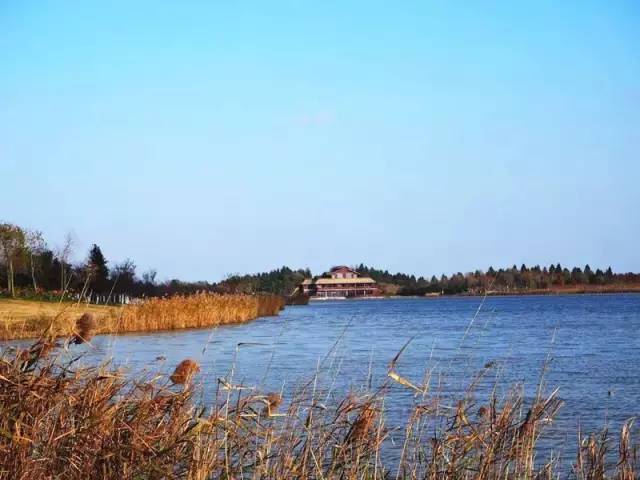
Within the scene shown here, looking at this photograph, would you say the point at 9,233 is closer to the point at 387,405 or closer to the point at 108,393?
the point at 387,405

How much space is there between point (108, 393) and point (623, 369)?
17.0 meters

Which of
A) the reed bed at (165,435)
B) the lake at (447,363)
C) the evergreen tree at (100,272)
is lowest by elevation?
the lake at (447,363)

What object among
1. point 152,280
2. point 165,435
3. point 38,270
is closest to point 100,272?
point 38,270

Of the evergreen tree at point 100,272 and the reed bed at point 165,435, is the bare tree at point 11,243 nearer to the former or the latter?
the evergreen tree at point 100,272

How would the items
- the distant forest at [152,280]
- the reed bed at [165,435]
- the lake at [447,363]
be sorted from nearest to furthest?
the reed bed at [165,435]
the lake at [447,363]
the distant forest at [152,280]

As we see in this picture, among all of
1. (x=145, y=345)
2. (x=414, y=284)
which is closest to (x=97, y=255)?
(x=145, y=345)

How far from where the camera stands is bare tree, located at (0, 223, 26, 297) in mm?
48844

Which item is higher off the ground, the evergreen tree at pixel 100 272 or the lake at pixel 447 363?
the evergreen tree at pixel 100 272

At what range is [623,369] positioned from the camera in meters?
19.7

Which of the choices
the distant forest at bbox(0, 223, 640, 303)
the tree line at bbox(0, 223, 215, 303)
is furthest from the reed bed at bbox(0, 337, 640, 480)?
the tree line at bbox(0, 223, 215, 303)

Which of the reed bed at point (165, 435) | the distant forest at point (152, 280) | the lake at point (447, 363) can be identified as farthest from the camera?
the distant forest at point (152, 280)

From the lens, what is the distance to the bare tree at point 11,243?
4884 centimetres

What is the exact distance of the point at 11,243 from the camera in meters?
49.2

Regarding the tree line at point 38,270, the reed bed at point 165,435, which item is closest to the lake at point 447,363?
the reed bed at point 165,435
